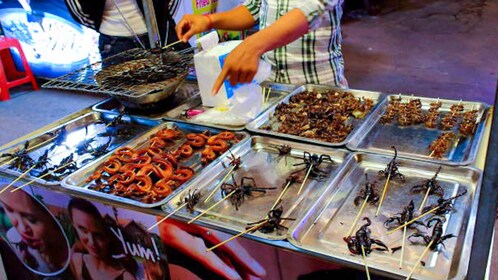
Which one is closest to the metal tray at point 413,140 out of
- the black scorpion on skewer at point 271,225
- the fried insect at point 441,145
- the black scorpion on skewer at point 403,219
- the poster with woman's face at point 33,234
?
the fried insect at point 441,145

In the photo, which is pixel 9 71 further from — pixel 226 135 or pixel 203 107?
pixel 226 135

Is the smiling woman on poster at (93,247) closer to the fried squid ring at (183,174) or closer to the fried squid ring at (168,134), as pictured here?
the fried squid ring at (183,174)

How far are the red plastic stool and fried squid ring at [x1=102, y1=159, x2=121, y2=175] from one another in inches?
200

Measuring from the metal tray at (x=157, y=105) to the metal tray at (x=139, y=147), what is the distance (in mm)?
166

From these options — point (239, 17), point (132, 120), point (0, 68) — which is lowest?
point (0, 68)

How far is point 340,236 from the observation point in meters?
1.47

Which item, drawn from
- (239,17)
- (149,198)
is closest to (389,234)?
(149,198)

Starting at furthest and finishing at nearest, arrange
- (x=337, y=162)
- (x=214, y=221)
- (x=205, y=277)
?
(x=337, y=162) → (x=205, y=277) → (x=214, y=221)

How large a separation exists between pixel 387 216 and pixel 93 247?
1.16 metres

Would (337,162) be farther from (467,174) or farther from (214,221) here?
(214,221)

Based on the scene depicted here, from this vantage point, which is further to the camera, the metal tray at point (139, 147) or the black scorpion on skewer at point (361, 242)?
the metal tray at point (139, 147)

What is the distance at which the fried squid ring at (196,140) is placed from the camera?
209cm

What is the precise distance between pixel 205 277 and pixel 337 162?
0.69 m

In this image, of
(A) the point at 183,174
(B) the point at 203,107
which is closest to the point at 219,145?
(A) the point at 183,174
